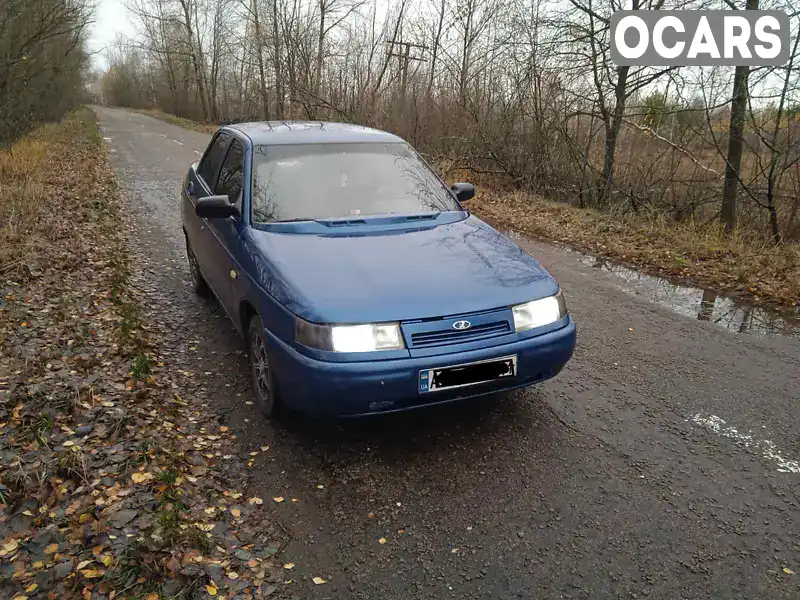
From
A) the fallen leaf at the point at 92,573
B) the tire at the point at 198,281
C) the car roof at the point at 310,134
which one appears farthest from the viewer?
the tire at the point at 198,281

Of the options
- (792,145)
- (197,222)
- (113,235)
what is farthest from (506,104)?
(197,222)

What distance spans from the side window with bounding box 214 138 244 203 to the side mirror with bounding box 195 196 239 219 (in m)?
0.22

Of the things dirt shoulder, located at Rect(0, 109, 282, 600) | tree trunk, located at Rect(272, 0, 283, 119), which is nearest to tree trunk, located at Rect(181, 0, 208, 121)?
tree trunk, located at Rect(272, 0, 283, 119)

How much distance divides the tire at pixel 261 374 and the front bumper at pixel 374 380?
0.20 meters

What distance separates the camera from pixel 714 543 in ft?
8.57

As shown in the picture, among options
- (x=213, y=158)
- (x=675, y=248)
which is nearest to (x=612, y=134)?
(x=675, y=248)

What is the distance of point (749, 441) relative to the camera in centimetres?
338

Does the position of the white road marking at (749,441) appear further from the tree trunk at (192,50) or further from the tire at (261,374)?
the tree trunk at (192,50)

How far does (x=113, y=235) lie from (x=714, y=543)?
7849mm

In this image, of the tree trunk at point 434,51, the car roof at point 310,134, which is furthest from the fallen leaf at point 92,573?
the tree trunk at point 434,51

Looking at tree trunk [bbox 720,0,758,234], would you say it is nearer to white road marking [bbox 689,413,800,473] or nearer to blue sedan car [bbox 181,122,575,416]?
blue sedan car [bbox 181,122,575,416]

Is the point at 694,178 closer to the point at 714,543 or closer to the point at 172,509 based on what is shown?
Answer: the point at 714,543

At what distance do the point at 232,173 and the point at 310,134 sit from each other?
28.1 inches

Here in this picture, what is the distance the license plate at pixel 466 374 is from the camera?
292 cm
